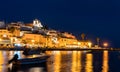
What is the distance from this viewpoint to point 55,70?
40469mm

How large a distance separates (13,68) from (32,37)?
245 feet

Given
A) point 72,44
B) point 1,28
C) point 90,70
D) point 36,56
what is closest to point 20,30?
point 1,28

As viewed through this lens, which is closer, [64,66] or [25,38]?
[64,66]

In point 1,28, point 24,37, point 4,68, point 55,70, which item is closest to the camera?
point 4,68

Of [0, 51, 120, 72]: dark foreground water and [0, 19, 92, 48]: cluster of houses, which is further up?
[0, 19, 92, 48]: cluster of houses

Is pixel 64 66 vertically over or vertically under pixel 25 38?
under

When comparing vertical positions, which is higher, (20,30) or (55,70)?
(20,30)

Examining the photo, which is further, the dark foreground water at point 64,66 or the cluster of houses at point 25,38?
the cluster of houses at point 25,38

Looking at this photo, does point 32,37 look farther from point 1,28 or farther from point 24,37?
point 1,28

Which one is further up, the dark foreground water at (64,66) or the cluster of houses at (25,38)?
the cluster of houses at (25,38)

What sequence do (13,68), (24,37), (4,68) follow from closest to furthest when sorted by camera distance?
(13,68), (4,68), (24,37)

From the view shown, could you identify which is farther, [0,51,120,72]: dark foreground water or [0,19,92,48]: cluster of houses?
[0,19,92,48]: cluster of houses

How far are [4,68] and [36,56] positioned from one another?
36.5ft

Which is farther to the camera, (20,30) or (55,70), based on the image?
(20,30)
